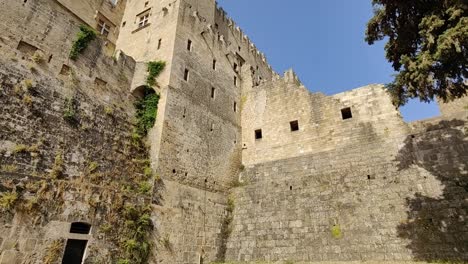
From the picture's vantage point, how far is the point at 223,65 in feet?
58.2

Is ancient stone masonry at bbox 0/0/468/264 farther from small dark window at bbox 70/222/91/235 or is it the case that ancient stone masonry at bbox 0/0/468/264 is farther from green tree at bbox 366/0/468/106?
green tree at bbox 366/0/468/106

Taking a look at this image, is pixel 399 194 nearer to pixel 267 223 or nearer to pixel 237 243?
pixel 267 223

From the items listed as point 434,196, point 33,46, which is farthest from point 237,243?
point 33,46

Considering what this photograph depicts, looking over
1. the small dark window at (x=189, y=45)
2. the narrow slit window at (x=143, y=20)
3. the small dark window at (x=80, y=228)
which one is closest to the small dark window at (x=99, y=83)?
the small dark window at (x=189, y=45)

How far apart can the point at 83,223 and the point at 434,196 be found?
12049mm

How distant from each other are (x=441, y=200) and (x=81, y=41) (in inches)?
587

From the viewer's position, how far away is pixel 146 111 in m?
13.0

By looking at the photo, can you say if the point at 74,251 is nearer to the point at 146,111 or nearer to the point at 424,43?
the point at 146,111

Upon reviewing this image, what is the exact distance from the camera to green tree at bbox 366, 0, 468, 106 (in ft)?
22.9

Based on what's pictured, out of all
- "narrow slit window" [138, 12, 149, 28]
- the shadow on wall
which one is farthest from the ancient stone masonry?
"narrow slit window" [138, 12, 149, 28]

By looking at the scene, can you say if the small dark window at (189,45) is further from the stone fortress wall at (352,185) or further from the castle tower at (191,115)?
the stone fortress wall at (352,185)

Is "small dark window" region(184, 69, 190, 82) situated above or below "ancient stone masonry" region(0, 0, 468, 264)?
above

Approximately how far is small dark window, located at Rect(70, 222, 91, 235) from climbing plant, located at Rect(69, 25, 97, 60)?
639cm

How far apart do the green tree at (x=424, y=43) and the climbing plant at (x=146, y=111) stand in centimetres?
902
